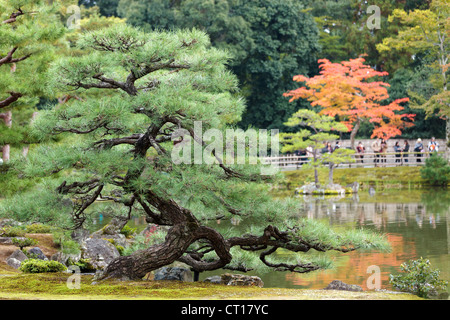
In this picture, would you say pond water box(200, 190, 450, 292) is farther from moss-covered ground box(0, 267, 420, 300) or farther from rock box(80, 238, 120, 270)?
moss-covered ground box(0, 267, 420, 300)

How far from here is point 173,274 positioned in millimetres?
7695

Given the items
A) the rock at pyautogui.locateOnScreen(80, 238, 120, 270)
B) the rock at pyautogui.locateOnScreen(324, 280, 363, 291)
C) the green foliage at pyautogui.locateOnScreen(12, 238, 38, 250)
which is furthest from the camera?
the green foliage at pyautogui.locateOnScreen(12, 238, 38, 250)

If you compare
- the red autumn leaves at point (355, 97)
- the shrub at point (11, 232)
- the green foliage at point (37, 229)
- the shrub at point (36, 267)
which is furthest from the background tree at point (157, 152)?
the red autumn leaves at point (355, 97)

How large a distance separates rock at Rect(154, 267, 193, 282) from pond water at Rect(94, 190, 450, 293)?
145 centimetres

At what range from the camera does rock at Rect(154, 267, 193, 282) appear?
25.1ft

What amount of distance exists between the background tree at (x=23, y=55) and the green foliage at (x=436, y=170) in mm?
16355

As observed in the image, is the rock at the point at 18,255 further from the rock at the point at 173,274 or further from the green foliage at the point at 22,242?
the rock at the point at 173,274

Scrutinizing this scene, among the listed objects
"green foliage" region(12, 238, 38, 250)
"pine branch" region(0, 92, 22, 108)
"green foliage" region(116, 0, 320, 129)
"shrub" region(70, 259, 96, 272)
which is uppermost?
"green foliage" region(116, 0, 320, 129)

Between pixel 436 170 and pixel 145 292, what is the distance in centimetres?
1819

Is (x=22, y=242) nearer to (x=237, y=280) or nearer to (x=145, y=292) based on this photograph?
(x=237, y=280)

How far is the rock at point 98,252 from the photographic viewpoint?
9633 mm

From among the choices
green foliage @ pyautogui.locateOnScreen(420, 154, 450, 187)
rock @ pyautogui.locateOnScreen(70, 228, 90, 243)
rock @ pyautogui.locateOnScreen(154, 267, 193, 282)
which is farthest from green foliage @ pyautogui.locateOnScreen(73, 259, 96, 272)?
green foliage @ pyautogui.locateOnScreen(420, 154, 450, 187)
